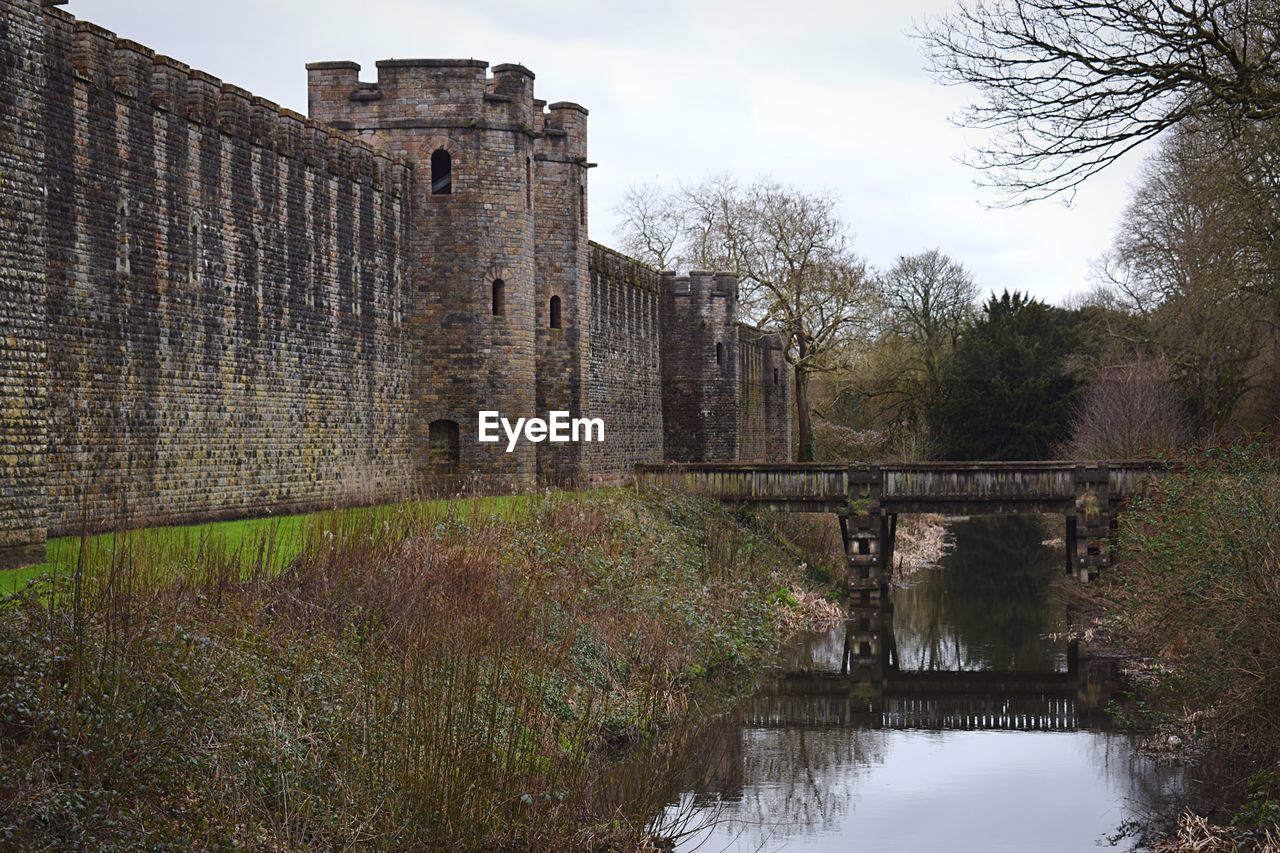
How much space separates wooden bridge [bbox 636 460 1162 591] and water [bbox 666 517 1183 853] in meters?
3.28

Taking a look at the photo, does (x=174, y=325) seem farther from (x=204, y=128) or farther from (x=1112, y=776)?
(x=1112, y=776)

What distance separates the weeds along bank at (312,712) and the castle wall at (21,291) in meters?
2.73

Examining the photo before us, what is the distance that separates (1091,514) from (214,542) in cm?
1604

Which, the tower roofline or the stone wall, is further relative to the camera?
the tower roofline

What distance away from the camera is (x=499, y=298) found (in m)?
24.2

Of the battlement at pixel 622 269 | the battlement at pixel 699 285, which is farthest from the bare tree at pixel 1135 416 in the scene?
the battlement at pixel 622 269

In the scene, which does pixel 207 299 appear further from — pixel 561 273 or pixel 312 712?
pixel 312 712

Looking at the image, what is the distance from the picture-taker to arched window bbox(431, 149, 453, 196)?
23.9m

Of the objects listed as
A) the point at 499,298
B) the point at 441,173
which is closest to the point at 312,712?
the point at 499,298

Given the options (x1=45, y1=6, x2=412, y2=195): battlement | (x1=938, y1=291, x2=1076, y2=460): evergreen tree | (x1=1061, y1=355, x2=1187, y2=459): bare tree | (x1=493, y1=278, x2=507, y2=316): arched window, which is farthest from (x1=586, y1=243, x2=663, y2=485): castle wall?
(x1=938, y1=291, x2=1076, y2=460): evergreen tree

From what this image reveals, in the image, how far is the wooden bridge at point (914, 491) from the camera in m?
24.1

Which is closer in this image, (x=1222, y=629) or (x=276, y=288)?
(x=1222, y=629)

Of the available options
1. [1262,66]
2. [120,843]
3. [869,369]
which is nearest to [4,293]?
[120,843]

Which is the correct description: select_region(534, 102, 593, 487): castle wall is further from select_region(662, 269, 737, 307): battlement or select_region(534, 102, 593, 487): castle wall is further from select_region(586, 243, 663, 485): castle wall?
select_region(662, 269, 737, 307): battlement
